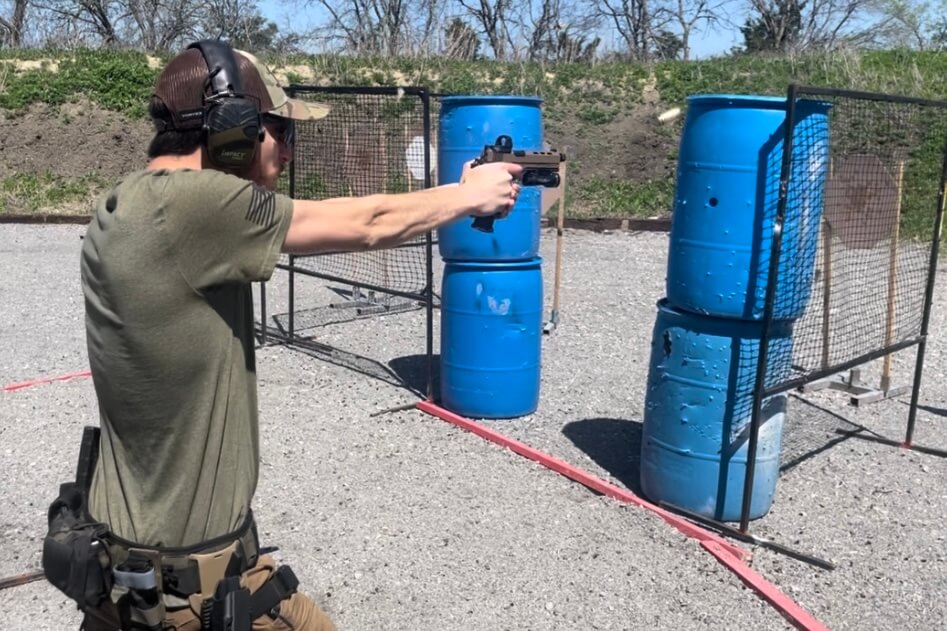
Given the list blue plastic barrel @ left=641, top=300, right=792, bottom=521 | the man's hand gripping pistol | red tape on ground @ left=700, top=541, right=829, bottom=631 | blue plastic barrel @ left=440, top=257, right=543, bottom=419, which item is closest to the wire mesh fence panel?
blue plastic barrel @ left=440, top=257, right=543, bottom=419

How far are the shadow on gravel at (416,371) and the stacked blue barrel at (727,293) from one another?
251 centimetres

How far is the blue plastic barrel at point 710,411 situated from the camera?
14.1ft

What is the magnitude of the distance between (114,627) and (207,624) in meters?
0.27

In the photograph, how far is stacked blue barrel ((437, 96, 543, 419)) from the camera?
580cm

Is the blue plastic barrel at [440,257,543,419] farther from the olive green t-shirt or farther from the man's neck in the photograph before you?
the man's neck

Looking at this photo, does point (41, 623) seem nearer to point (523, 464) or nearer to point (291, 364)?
point (523, 464)

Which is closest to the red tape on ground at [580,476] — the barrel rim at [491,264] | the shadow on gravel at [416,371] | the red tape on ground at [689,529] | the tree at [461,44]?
the red tape on ground at [689,529]

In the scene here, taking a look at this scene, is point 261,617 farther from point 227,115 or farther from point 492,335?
point 492,335

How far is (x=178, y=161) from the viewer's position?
6.44ft

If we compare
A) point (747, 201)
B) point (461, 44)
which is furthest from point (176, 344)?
point (461, 44)

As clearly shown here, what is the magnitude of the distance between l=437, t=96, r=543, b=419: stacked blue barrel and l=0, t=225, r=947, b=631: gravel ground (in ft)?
0.95

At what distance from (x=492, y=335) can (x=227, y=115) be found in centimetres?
415

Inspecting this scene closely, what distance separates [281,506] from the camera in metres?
4.71

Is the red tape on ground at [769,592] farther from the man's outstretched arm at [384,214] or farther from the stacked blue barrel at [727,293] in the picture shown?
the man's outstretched arm at [384,214]
